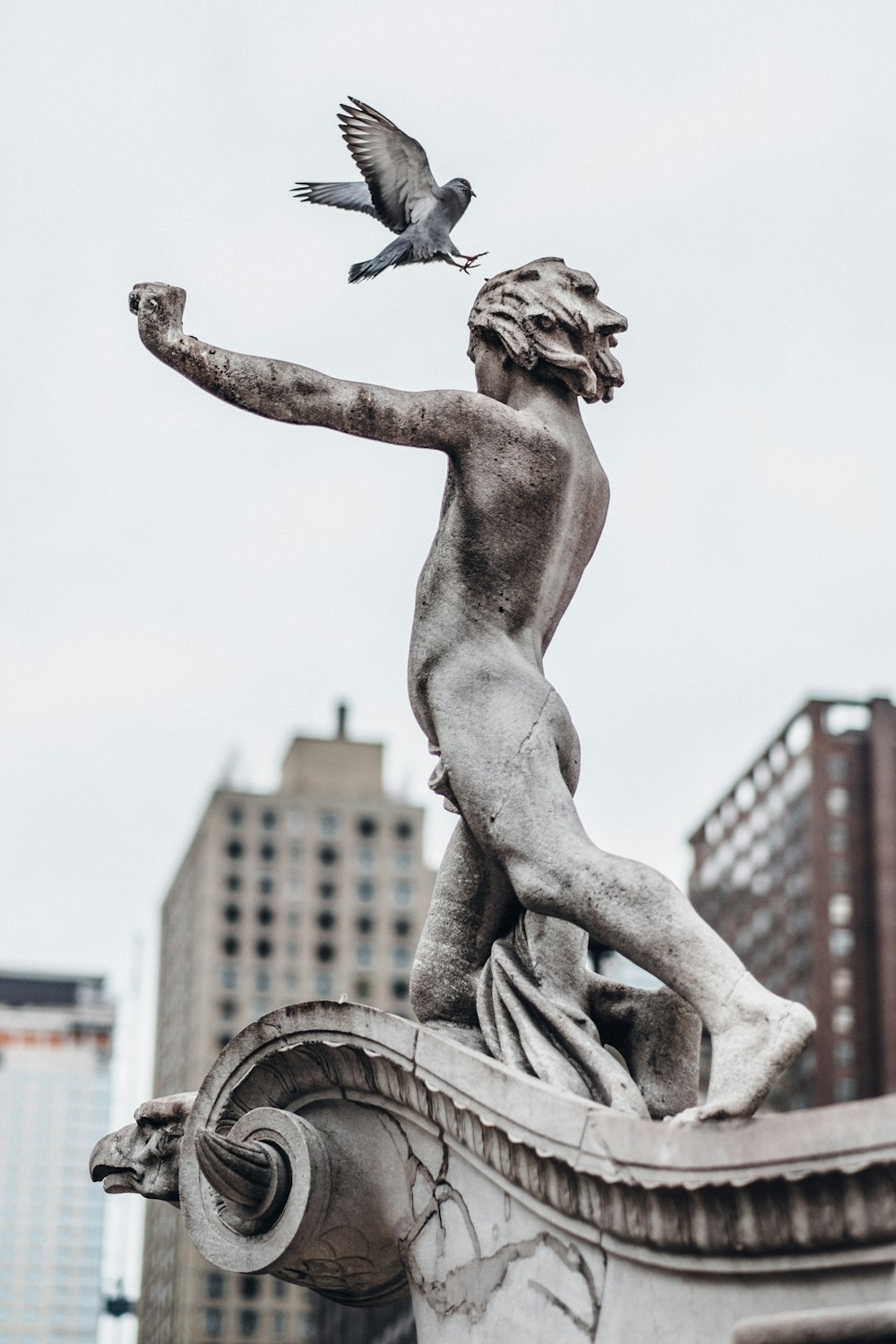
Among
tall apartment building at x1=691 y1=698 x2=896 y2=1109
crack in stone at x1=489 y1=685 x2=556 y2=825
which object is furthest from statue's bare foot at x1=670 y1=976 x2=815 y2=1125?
tall apartment building at x1=691 y1=698 x2=896 y2=1109

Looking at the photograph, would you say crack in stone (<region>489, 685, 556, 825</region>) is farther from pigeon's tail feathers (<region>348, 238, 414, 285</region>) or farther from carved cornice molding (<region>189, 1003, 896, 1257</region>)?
pigeon's tail feathers (<region>348, 238, 414, 285</region>)

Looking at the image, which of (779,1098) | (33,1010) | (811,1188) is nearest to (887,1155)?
(811,1188)

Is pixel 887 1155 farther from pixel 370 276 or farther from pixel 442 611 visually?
pixel 370 276

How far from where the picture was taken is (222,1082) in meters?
7.23

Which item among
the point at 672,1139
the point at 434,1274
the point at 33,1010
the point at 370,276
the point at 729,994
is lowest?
the point at 434,1274

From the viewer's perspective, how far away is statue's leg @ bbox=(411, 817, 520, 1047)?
23.6 feet

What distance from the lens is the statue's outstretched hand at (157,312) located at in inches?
276

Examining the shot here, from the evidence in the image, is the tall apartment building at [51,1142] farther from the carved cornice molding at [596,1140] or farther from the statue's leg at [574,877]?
the statue's leg at [574,877]

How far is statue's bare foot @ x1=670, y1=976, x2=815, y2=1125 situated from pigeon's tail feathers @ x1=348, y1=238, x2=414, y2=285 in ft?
10.3

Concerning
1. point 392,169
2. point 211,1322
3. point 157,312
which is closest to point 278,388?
point 157,312

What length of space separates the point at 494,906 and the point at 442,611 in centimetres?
104

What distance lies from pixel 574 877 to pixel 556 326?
6.91ft

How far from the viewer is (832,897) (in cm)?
11662

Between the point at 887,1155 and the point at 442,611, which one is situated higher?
the point at 442,611
